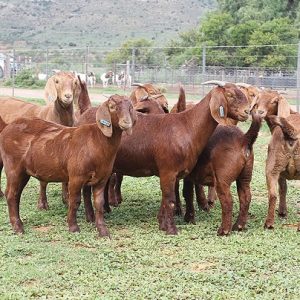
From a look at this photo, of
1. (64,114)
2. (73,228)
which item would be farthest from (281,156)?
(64,114)

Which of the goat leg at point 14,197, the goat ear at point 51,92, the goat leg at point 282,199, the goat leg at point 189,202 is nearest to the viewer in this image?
the goat leg at point 14,197

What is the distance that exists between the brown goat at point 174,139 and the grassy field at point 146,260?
2.12ft

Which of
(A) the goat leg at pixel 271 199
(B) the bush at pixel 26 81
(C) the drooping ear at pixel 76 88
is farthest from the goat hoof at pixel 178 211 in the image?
(B) the bush at pixel 26 81

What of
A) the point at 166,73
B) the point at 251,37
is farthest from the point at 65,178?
the point at 251,37

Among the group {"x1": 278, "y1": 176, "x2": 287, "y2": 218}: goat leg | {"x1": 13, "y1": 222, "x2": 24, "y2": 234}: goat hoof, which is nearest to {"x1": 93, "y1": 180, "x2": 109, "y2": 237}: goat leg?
{"x1": 13, "y1": 222, "x2": 24, "y2": 234}: goat hoof

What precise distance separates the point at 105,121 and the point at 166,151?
965 millimetres

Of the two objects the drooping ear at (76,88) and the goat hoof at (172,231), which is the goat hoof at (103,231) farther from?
the drooping ear at (76,88)

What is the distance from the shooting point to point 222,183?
8.00 meters

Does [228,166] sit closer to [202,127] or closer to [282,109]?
[202,127]

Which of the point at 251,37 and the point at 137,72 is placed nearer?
the point at 137,72

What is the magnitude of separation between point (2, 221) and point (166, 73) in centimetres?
2315

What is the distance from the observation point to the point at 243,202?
822 cm

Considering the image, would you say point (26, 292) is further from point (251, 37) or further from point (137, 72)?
point (251, 37)

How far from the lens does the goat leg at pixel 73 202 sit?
311 inches
